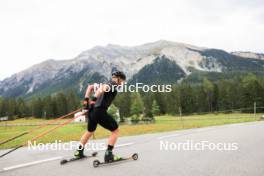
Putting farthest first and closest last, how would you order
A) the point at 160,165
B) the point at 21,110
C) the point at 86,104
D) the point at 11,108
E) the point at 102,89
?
the point at 21,110, the point at 11,108, the point at 86,104, the point at 102,89, the point at 160,165

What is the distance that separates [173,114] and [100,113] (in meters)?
102

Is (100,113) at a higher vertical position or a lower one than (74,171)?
higher

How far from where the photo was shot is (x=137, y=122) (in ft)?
212

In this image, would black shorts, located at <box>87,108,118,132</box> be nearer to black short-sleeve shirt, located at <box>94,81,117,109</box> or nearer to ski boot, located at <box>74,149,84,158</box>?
black short-sleeve shirt, located at <box>94,81,117,109</box>

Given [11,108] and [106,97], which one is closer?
[106,97]

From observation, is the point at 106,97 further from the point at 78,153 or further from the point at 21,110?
the point at 21,110

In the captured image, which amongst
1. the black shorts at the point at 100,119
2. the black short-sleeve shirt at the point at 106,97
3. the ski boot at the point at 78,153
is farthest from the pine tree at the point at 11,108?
the black short-sleeve shirt at the point at 106,97

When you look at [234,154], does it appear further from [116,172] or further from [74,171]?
[74,171]

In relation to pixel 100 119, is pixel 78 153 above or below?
below

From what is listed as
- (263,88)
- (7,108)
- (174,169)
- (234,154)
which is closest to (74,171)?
(174,169)

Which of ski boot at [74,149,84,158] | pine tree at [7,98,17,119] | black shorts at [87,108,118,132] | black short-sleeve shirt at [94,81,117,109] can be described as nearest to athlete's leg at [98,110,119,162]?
black shorts at [87,108,118,132]

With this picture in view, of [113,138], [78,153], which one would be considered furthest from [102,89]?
[78,153]

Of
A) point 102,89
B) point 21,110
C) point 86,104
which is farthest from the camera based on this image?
point 21,110

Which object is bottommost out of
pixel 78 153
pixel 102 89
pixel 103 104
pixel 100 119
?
pixel 78 153
